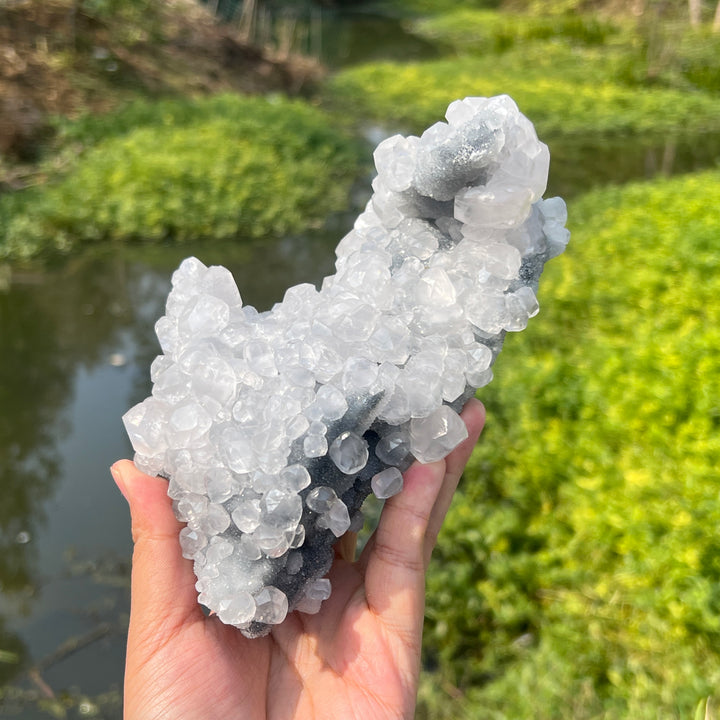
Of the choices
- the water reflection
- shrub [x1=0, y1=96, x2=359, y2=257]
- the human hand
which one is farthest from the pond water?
the human hand

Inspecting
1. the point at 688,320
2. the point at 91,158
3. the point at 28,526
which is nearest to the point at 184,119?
the point at 91,158

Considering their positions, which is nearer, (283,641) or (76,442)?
(283,641)

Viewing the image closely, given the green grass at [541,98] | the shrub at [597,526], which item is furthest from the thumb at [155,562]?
the green grass at [541,98]

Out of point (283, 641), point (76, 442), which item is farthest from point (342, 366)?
point (76, 442)

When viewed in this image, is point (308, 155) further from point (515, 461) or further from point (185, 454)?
point (185, 454)

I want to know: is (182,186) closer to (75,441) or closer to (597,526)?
(75,441)
